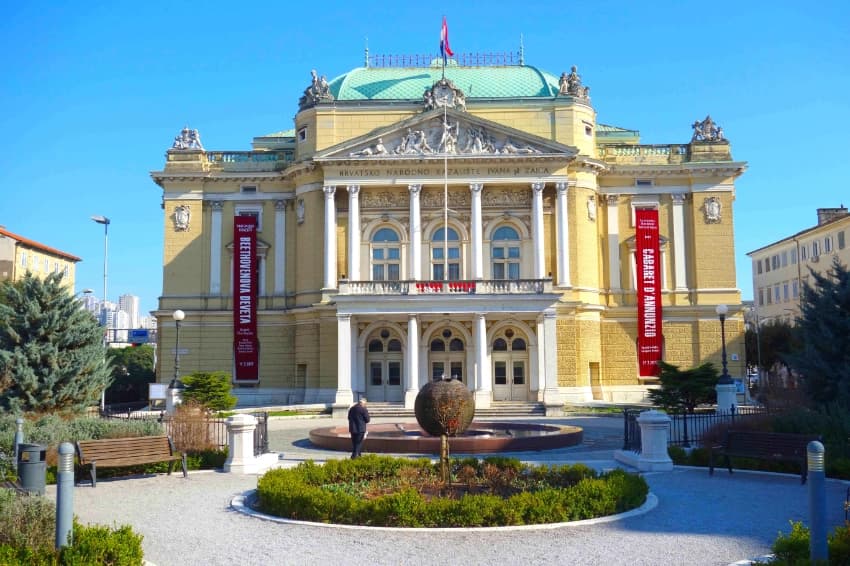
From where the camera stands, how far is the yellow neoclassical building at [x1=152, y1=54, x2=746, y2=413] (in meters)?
47.2

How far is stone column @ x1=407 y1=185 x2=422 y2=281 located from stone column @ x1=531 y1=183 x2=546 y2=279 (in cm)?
679

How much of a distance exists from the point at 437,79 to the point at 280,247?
15199 millimetres

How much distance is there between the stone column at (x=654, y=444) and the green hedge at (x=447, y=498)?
3808 millimetres

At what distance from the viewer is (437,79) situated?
5428cm

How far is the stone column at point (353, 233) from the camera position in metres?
48.2

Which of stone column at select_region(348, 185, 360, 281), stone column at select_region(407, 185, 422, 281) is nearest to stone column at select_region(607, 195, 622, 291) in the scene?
stone column at select_region(407, 185, 422, 281)

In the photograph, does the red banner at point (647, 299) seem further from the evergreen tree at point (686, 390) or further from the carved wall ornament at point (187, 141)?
the carved wall ornament at point (187, 141)

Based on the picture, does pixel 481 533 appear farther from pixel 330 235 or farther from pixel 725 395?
pixel 330 235

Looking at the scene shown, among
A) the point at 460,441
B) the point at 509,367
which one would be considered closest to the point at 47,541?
the point at 460,441

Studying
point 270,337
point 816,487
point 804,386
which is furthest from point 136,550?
point 270,337

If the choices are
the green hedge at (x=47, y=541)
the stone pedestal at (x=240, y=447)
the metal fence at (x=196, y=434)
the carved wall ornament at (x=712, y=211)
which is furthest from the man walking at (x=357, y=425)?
the carved wall ornament at (x=712, y=211)

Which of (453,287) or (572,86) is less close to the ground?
(572,86)

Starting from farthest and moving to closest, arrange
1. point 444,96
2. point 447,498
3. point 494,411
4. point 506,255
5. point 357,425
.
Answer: point 506,255 < point 444,96 < point 494,411 < point 357,425 < point 447,498

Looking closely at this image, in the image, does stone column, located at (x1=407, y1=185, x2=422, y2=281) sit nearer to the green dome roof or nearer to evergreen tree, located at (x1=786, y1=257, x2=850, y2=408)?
the green dome roof
